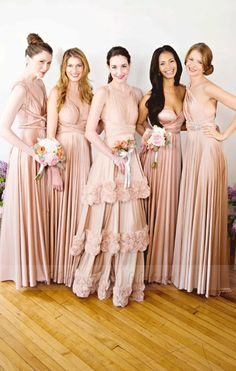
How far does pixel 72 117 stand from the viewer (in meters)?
2.80

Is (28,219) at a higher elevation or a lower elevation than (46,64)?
lower

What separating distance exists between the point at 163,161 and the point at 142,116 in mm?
367

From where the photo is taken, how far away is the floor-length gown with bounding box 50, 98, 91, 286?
2842mm

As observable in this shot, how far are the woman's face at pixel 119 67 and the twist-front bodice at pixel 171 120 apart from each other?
0.39 metres

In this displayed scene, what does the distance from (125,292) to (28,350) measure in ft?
2.54

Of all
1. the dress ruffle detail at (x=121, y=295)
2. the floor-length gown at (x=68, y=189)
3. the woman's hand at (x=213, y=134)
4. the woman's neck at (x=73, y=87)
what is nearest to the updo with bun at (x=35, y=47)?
the woman's neck at (x=73, y=87)

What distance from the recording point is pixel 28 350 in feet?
7.57

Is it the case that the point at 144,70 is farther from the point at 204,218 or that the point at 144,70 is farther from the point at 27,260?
the point at 27,260

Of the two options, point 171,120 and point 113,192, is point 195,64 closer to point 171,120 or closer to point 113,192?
point 171,120

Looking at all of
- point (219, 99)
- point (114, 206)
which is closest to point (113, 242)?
point (114, 206)

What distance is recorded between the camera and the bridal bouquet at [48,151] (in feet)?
8.89

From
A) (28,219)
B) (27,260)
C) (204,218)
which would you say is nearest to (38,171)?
(28,219)

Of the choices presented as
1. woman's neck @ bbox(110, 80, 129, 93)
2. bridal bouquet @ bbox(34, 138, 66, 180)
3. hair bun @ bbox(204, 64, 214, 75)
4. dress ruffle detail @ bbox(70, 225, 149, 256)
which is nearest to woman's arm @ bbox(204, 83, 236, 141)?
hair bun @ bbox(204, 64, 214, 75)

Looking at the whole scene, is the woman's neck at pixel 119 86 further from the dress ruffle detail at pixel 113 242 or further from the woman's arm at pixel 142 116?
the dress ruffle detail at pixel 113 242
